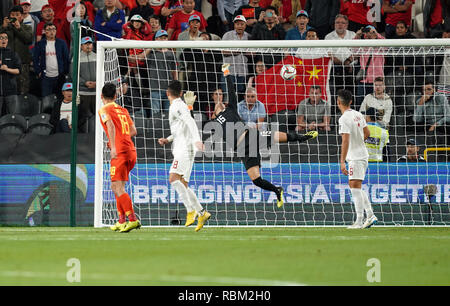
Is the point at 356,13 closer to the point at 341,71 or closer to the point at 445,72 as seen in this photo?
the point at 341,71

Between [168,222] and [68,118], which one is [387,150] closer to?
[168,222]

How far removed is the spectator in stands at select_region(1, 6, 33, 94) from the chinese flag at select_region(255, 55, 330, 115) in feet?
18.1

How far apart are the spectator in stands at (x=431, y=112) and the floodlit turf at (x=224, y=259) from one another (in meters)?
4.79

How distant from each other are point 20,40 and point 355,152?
918 cm

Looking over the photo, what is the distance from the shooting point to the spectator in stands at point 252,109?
16.0 m

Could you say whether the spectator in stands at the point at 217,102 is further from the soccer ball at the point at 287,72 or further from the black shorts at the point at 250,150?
the black shorts at the point at 250,150

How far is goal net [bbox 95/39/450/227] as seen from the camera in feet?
49.8

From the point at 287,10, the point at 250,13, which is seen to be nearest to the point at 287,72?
the point at 250,13

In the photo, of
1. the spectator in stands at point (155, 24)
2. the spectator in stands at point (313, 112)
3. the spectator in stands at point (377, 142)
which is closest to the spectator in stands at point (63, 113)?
the spectator in stands at point (155, 24)

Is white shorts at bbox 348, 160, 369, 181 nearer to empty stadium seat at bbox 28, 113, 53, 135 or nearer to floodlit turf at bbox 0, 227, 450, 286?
floodlit turf at bbox 0, 227, 450, 286

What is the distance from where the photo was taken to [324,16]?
18906mm

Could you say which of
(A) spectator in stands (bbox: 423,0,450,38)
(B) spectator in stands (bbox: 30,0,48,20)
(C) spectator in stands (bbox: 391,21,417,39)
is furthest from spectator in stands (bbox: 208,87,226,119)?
(B) spectator in stands (bbox: 30,0,48,20)

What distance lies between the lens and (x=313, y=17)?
1900cm

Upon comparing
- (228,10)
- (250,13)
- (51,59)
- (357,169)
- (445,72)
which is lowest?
(357,169)
